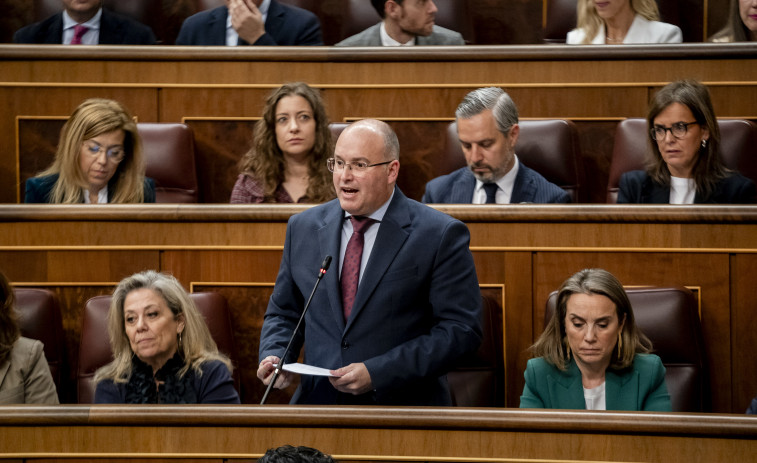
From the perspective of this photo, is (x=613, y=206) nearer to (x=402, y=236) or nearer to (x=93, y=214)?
(x=402, y=236)

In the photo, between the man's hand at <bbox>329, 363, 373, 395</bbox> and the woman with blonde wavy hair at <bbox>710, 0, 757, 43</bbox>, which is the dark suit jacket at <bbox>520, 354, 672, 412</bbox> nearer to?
the man's hand at <bbox>329, 363, 373, 395</bbox>

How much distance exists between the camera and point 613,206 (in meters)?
1.11

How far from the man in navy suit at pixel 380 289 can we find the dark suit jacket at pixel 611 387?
106 mm

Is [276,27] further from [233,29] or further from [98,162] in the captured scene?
[98,162]

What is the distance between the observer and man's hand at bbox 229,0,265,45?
1.51 m

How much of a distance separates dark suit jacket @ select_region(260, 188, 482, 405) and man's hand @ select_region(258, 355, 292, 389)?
0.03m

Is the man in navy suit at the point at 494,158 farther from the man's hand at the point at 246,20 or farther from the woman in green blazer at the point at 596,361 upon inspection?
the man's hand at the point at 246,20

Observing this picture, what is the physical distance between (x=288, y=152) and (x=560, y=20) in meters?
0.60

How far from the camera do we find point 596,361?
98 centimetres

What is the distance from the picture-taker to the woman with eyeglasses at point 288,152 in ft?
4.27

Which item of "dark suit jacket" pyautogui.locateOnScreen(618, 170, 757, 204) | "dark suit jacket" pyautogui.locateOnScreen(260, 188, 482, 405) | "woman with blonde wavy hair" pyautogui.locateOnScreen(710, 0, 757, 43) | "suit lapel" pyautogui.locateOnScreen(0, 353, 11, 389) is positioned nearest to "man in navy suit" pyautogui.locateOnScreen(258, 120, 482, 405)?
"dark suit jacket" pyautogui.locateOnScreen(260, 188, 482, 405)

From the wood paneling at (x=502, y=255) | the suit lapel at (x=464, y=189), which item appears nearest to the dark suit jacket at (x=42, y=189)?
the wood paneling at (x=502, y=255)

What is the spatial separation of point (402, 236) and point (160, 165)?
556 mm

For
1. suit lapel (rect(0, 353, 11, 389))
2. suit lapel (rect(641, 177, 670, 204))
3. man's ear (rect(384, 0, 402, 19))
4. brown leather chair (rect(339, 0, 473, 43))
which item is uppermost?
brown leather chair (rect(339, 0, 473, 43))
